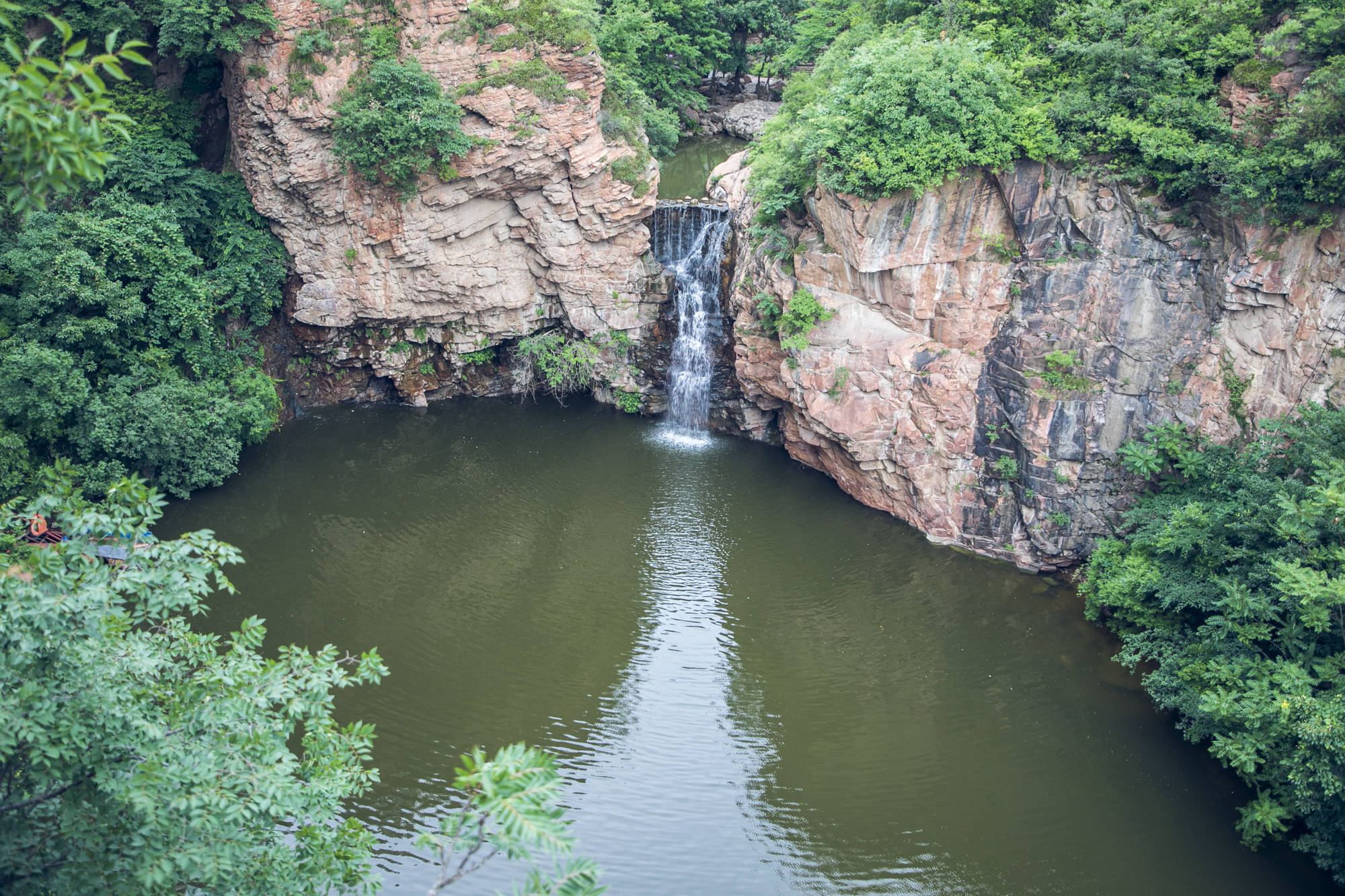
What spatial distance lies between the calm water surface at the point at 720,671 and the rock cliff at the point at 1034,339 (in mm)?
1502

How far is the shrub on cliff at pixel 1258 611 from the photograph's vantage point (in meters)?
10.5

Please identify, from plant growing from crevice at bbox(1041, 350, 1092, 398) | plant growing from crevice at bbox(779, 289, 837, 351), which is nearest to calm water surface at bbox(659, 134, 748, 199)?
plant growing from crevice at bbox(779, 289, 837, 351)

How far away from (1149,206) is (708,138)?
1754 centimetres

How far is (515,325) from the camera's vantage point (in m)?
21.9

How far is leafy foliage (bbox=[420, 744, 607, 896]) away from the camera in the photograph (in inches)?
191

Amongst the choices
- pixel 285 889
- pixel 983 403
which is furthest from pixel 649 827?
pixel 983 403

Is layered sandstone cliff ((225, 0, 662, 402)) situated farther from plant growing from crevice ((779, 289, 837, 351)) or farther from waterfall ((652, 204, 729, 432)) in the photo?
plant growing from crevice ((779, 289, 837, 351))

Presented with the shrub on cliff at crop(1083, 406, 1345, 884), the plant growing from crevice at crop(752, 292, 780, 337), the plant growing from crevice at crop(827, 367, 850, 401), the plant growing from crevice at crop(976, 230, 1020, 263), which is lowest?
the shrub on cliff at crop(1083, 406, 1345, 884)

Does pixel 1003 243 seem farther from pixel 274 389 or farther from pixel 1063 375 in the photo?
pixel 274 389

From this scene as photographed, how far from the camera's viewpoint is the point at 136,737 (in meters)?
5.75

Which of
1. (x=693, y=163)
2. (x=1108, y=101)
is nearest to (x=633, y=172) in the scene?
(x=693, y=163)

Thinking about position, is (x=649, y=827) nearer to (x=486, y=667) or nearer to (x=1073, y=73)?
(x=486, y=667)

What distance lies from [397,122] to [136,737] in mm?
15279

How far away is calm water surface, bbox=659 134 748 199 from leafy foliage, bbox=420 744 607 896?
20.1 meters
